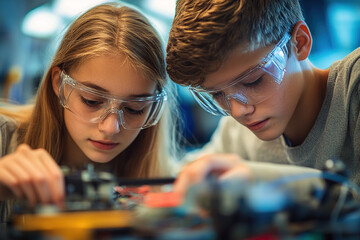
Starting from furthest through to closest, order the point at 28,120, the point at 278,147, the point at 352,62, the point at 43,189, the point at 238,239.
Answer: the point at 278,147 → the point at 28,120 → the point at 352,62 → the point at 43,189 → the point at 238,239

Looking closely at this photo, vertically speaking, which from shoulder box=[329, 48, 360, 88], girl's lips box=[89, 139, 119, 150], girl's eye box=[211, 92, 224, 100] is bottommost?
girl's lips box=[89, 139, 119, 150]

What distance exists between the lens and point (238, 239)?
0.44 metres

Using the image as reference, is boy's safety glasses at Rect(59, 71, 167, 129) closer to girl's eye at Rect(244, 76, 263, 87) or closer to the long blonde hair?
the long blonde hair

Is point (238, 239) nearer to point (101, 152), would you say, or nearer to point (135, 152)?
point (101, 152)

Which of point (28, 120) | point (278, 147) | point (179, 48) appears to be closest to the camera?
point (179, 48)

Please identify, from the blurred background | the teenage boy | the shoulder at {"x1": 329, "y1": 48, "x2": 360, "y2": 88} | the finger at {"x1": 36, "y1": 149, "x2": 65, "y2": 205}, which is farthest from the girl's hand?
the blurred background

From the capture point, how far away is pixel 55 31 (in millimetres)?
3461

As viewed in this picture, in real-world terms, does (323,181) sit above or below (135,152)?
above

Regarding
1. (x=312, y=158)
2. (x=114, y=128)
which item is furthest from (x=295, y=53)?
(x=114, y=128)

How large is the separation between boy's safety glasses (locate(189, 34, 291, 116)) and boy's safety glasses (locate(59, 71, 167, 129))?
0.74ft

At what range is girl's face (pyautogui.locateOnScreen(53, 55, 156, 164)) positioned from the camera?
1.13 meters

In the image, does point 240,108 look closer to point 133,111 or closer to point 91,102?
point 133,111

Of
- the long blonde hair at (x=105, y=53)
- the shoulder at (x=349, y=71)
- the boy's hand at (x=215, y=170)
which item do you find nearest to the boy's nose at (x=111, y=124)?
the long blonde hair at (x=105, y=53)

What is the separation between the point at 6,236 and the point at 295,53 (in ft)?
3.43
